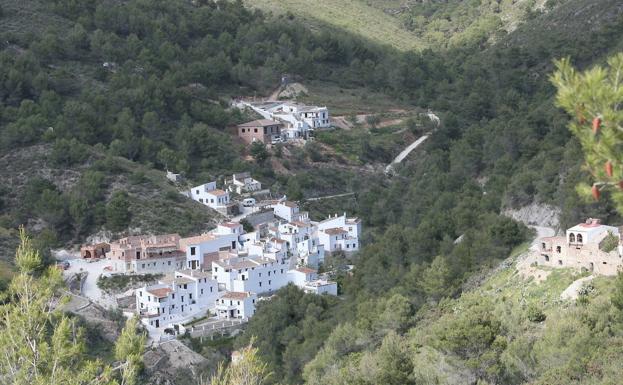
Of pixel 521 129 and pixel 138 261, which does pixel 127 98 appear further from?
pixel 521 129

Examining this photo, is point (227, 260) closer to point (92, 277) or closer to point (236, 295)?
point (236, 295)

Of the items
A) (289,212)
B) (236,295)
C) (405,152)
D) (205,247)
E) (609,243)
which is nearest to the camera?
(609,243)

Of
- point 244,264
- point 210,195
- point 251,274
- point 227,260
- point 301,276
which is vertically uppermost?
point 210,195

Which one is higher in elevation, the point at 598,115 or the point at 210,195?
the point at 210,195

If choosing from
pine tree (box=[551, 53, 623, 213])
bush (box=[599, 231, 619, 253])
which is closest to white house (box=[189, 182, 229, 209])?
bush (box=[599, 231, 619, 253])

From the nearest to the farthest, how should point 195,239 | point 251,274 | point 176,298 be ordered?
point 176,298, point 251,274, point 195,239

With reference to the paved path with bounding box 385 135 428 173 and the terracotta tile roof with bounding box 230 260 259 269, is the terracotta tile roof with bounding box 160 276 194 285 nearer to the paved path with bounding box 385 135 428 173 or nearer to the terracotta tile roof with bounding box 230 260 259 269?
the terracotta tile roof with bounding box 230 260 259 269

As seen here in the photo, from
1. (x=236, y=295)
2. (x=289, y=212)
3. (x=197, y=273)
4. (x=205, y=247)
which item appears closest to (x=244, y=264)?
(x=236, y=295)
